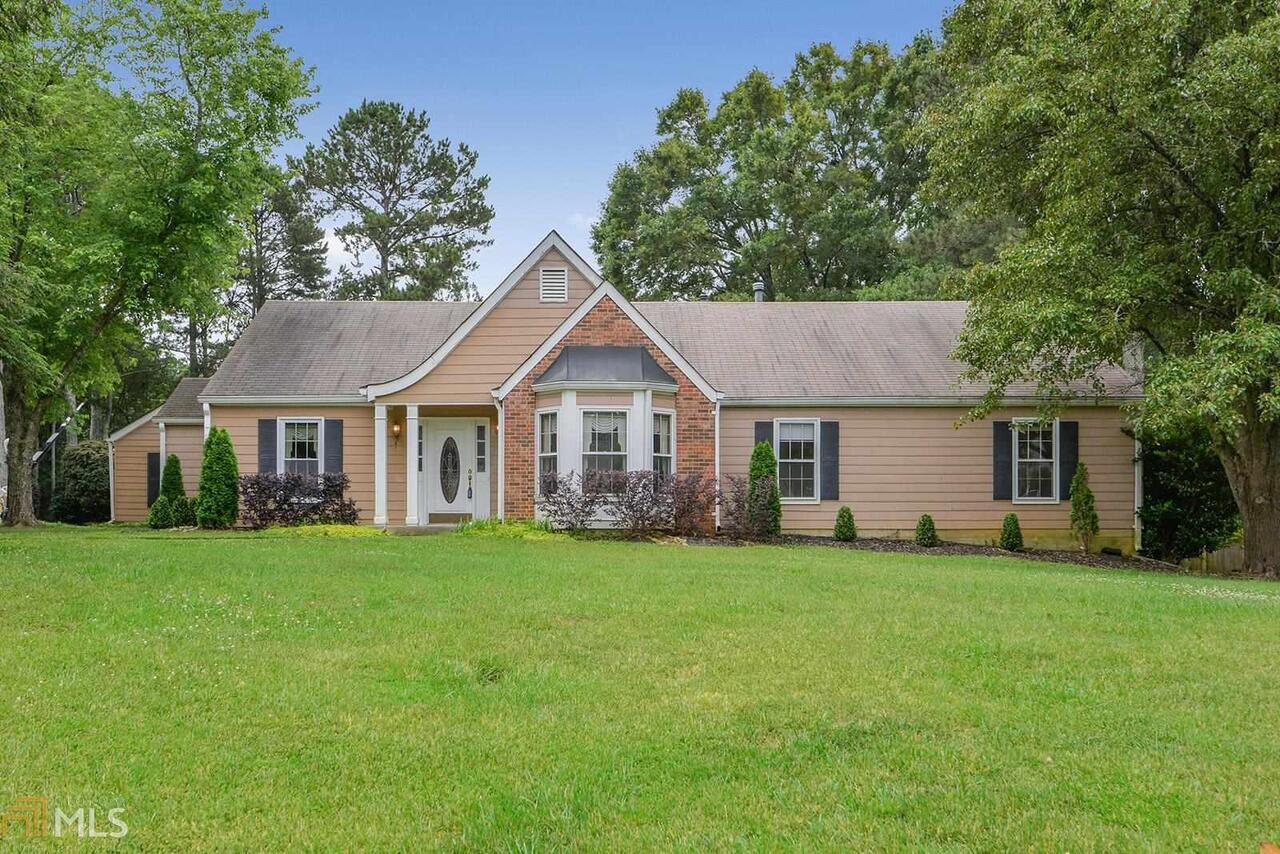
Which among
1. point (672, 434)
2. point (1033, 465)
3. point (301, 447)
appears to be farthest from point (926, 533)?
point (301, 447)

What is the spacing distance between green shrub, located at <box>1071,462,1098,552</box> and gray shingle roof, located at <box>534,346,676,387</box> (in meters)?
7.53

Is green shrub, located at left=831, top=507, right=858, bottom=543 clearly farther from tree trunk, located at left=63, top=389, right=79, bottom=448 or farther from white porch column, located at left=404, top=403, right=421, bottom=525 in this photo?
tree trunk, located at left=63, top=389, right=79, bottom=448

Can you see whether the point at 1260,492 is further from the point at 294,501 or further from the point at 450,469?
the point at 294,501

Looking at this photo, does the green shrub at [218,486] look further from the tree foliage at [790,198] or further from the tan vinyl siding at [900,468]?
the tree foliage at [790,198]

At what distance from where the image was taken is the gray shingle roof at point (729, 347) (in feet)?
55.1

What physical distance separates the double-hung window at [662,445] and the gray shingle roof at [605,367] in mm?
635

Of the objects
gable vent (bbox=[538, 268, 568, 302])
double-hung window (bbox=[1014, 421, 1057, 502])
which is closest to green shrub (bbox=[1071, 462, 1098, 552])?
double-hung window (bbox=[1014, 421, 1057, 502])

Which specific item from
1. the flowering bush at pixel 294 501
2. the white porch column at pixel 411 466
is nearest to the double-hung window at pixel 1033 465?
the white porch column at pixel 411 466

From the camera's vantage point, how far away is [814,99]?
32.5 m

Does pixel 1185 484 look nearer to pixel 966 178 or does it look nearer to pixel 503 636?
pixel 966 178

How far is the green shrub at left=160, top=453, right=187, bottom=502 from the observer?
17.8 m

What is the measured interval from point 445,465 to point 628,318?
481 cm

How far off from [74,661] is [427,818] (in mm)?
3319

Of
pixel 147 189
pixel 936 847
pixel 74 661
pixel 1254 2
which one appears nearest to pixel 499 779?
pixel 936 847
